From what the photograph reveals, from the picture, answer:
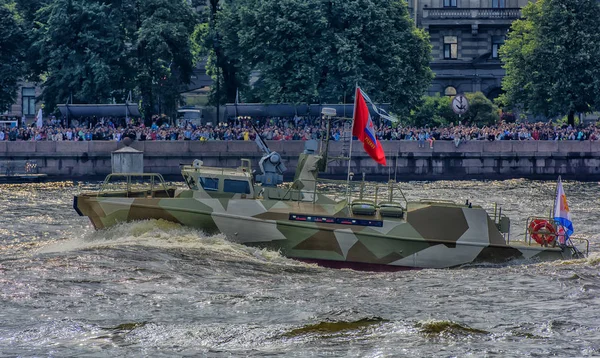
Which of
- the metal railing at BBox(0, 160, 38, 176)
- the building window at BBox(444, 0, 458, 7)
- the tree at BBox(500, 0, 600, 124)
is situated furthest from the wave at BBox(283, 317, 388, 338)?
the building window at BBox(444, 0, 458, 7)

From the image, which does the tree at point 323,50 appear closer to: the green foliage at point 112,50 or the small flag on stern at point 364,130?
the green foliage at point 112,50

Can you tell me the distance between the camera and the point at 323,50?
227ft

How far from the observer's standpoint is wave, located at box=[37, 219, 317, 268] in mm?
30438

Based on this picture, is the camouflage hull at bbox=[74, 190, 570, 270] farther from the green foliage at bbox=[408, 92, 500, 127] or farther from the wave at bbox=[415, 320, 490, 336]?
the green foliage at bbox=[408, 92, 500, 127]

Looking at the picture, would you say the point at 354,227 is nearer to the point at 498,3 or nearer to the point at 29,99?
the point at 29,99

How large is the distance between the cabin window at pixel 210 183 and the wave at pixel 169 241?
1.49 m

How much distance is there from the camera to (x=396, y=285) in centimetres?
2820

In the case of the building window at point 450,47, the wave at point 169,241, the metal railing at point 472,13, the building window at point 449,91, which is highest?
the metal railing at point 472,13

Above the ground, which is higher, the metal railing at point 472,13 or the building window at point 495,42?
the metal railing at point 472,13

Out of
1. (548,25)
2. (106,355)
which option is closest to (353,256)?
(106,355)

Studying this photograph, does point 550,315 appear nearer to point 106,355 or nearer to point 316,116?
point 106,355

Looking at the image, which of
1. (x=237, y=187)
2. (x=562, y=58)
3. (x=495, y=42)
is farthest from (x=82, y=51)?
(x=237, y=187)

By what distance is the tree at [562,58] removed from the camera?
238 ft

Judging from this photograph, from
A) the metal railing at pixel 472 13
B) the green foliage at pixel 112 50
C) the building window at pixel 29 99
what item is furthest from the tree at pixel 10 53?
the metal railing at pixel 472 13
